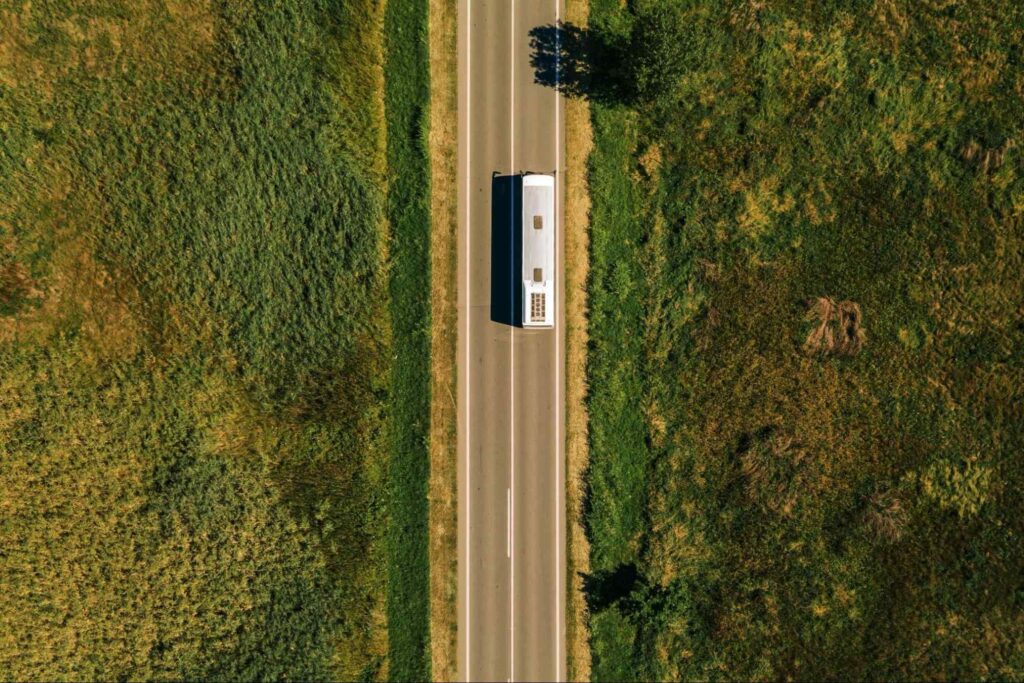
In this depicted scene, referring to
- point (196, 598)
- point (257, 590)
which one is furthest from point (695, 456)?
point (196, 598)

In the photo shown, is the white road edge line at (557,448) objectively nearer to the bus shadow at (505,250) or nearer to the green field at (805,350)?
the green field at (805,350)

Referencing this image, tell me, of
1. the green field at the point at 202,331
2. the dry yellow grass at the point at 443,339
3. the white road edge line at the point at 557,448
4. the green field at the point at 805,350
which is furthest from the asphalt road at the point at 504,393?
the green field at the point at 202,331

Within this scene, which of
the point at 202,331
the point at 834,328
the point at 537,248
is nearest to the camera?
the point at 537,248

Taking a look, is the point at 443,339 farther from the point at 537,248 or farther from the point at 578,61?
the point at 578,61

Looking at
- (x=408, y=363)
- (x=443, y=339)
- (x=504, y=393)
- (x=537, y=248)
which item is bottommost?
(x=504, y=393)

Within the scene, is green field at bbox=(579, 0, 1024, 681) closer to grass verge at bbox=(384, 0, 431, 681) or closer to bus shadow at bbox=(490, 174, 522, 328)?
bus shadow at bbox=(490, 174, 522, 328)

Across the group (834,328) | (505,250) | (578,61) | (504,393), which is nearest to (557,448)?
(504,393)

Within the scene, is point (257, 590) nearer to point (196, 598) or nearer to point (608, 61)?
point (196, 598)
